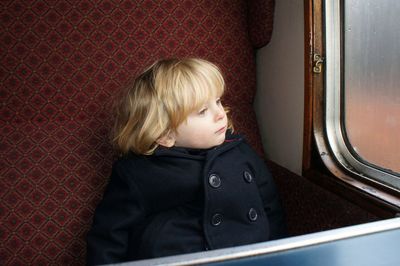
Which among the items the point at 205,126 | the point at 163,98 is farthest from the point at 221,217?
the point at 163,98

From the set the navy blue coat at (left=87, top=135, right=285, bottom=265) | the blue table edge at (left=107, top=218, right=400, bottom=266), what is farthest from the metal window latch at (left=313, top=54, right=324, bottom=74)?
the blue table edge at (left=107, top=218, right=400, bottom=266)

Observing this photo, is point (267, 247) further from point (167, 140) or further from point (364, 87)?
point (364, 87)

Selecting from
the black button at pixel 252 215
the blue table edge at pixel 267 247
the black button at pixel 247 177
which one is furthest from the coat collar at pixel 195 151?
the blue table edge at pixel 267 247

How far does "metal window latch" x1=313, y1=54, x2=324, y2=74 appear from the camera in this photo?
135 centimetres

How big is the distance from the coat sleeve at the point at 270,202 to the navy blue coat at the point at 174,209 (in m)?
0.08

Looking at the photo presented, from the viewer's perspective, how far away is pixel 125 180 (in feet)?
4.00

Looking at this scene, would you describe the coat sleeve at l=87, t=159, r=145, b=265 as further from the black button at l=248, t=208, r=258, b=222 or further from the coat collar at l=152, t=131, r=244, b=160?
the black button at l=248, t=208, r=258, b=222

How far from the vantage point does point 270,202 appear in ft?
4.51

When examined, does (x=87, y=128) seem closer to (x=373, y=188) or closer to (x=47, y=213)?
(x=47, y=213)

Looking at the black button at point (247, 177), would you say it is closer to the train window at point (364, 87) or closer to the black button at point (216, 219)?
the black button at point (216, 219)

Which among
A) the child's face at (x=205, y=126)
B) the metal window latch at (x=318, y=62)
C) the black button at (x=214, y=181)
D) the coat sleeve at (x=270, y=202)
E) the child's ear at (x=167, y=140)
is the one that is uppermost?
the metal window latch at (x=318, y=62)

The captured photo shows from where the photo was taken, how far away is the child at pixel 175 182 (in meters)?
1.19

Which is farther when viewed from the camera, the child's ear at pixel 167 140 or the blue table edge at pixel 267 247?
the child's ear at pixel 167 140

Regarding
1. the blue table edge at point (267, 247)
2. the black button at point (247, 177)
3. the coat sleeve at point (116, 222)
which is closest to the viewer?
the blue table edge at point (267, 247)
